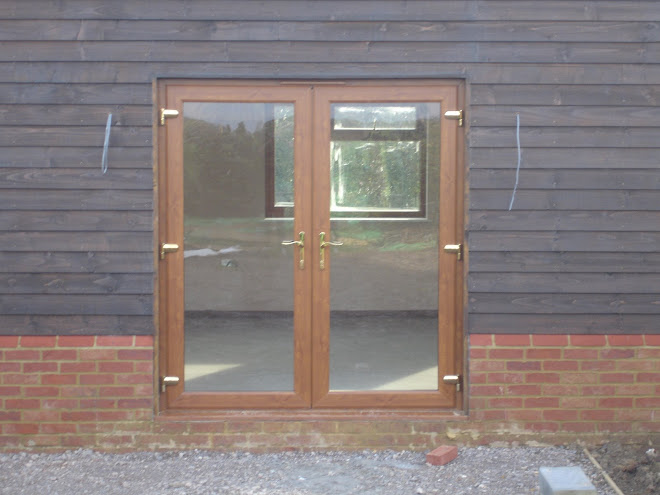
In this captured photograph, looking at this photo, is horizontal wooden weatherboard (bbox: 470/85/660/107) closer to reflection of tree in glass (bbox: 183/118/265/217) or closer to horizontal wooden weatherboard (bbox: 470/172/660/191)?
horizontal wooden weatherboard (bbox: 470/172/660/191)

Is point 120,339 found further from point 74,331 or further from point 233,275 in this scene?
point 233,275

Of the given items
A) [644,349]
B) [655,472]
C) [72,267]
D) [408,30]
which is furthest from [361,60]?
[655,472]

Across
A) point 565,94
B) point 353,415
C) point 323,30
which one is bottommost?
point 353,415

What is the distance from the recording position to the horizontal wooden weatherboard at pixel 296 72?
16.5 feet

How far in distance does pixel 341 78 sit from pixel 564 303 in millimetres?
1960

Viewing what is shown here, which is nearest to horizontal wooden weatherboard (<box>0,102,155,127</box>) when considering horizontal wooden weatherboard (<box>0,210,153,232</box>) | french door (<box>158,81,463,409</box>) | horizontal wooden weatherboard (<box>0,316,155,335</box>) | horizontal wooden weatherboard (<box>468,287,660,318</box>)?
french door (<box>158,81,463,409</box>)

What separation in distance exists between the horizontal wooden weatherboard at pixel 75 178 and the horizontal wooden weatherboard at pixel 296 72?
42cm

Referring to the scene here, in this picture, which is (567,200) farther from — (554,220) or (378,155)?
(378,155)

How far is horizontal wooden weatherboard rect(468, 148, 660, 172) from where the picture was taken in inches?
199

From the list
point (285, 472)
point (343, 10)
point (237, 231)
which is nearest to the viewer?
point (285, 472)

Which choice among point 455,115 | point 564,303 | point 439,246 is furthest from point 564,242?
point 455,115

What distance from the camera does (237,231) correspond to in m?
5.13

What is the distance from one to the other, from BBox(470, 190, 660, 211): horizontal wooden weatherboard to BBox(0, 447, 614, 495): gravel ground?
1.51 metres

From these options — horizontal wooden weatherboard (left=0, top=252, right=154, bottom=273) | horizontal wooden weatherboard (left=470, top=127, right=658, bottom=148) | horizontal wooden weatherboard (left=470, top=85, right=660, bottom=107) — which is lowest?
horizontal wooden weatherboard (left=0, top=252, right=154, bottom=273)
